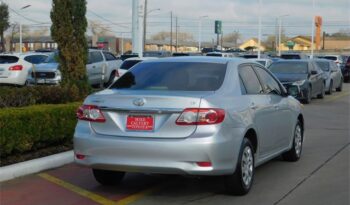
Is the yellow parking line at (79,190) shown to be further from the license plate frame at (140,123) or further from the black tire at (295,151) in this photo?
the black tire at (295,151)

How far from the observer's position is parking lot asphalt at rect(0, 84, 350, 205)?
251 inches

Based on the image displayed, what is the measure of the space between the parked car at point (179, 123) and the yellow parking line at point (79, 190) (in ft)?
1.08

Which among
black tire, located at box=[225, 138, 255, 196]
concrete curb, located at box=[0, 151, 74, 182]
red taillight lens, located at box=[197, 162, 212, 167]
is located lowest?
concrete curb, located at box=[0, 151, 74, 182]

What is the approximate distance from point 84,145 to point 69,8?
18.3 feet

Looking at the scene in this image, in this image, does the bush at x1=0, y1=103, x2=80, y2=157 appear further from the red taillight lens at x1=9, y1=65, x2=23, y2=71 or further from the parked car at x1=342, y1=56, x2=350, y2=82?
the parked car at x1=342, y1=56, x2=350, y2=82

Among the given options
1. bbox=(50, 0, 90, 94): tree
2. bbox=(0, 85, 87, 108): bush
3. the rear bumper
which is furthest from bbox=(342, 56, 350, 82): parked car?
the rear bumper

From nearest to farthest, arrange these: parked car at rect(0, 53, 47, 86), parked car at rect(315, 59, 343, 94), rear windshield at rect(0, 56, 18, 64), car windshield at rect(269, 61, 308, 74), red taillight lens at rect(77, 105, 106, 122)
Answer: red taillight lens at rect(77, 105, 106, 122), car windshield at rect(269, 61, 308, 74), parked car at rect(0, 53, 47, 86), rear windshield at rect(0, 56, 18, 64), parked car at rect(315, 59, 343, 94)

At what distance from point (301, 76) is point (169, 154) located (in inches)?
579

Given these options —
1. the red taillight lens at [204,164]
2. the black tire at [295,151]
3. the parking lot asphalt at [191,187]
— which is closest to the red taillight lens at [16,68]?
the parking lot asphalt at [191,187]

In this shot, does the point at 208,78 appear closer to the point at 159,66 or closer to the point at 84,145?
the point at 159,66

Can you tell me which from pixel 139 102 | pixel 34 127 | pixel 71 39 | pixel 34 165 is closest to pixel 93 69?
pixel 71 39

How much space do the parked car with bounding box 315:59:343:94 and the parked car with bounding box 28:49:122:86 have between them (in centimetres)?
904

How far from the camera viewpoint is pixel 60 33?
11.4 m

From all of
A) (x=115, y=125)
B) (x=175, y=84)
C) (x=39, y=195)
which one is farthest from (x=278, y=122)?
(x=39, y=195)
